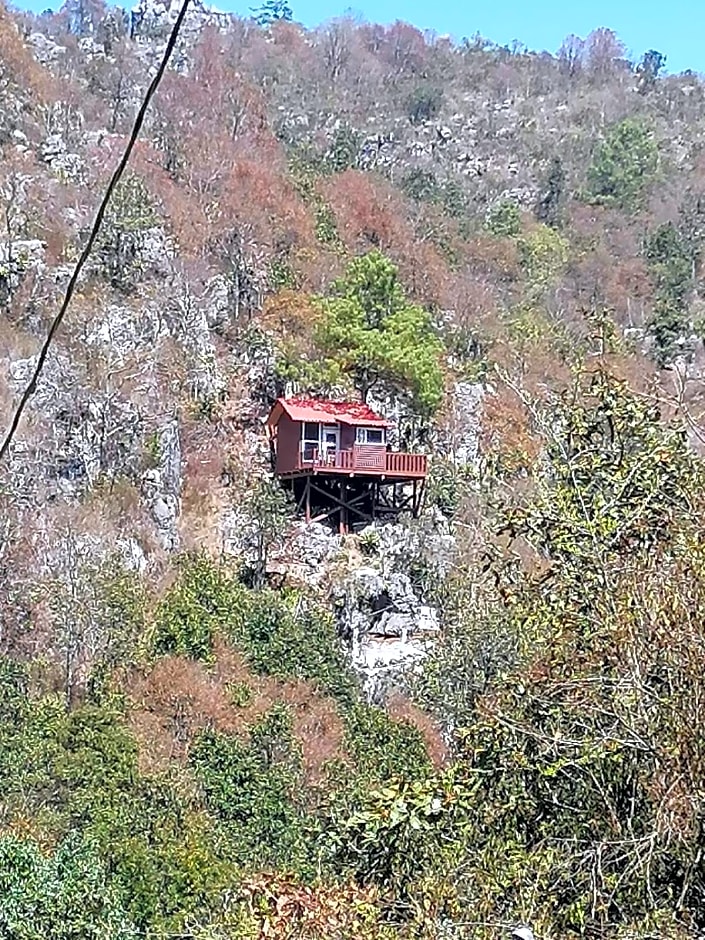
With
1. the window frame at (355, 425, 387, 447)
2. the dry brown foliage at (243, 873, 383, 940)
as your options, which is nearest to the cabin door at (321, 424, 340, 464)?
the window frame at (355, 425, 387, 447)

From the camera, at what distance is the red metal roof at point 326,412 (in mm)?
17984

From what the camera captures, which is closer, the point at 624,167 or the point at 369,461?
the point at 369,461

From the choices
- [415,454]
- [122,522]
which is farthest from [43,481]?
[415,454]

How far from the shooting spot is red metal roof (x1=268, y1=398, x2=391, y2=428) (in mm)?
17984

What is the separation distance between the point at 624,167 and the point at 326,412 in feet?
63.9

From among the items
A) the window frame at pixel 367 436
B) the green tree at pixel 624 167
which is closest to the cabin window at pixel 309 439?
the window frame at pixel 367 436

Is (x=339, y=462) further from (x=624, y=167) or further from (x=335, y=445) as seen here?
(x=624, y=167)

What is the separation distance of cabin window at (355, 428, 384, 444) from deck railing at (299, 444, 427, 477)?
0.10 m

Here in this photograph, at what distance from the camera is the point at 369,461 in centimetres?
1811

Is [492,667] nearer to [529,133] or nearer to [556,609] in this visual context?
[556,609]

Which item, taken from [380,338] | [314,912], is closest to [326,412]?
[380,338]

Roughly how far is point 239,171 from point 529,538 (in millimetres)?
20507

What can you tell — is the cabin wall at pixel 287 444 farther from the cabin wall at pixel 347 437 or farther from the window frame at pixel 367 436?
the window frame at pixel 367 436

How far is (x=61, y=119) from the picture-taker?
78.6 ft
